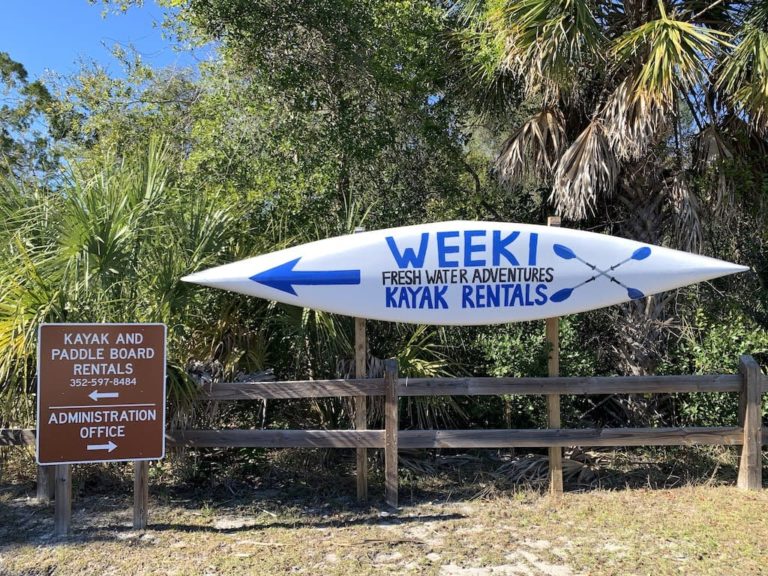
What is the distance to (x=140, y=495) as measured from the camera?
4.56 metres

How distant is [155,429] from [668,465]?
486 cm

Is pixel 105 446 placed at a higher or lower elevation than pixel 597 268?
lower

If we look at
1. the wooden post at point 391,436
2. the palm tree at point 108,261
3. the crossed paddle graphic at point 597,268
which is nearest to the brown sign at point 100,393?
the palm tree at point 108,261

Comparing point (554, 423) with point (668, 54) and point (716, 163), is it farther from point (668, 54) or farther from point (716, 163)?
point (668, 54)

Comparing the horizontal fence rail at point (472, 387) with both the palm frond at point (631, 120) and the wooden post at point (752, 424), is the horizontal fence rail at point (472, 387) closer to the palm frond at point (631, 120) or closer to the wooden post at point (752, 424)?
the wooden post at point (752, 424)

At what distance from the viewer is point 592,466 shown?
6.08 m

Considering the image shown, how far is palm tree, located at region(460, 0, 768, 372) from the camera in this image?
5914 mm

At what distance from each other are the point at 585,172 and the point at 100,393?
5012mm

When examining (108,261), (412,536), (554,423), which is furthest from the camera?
(554,423)

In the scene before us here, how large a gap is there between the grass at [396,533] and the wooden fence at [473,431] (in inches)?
18.2

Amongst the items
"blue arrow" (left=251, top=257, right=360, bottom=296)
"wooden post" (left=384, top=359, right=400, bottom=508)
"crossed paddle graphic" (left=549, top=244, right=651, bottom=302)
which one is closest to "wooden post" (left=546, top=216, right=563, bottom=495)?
"crossed paddle graphic" (left=549, top=244, right=651, bottom=302)

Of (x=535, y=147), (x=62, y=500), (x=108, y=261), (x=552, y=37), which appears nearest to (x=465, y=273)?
(x=535, y=147)

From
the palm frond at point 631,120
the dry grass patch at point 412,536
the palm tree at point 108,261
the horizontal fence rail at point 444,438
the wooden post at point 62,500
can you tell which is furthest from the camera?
the palm frond at point 631,120

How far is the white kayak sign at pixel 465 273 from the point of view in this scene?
5.20 m
